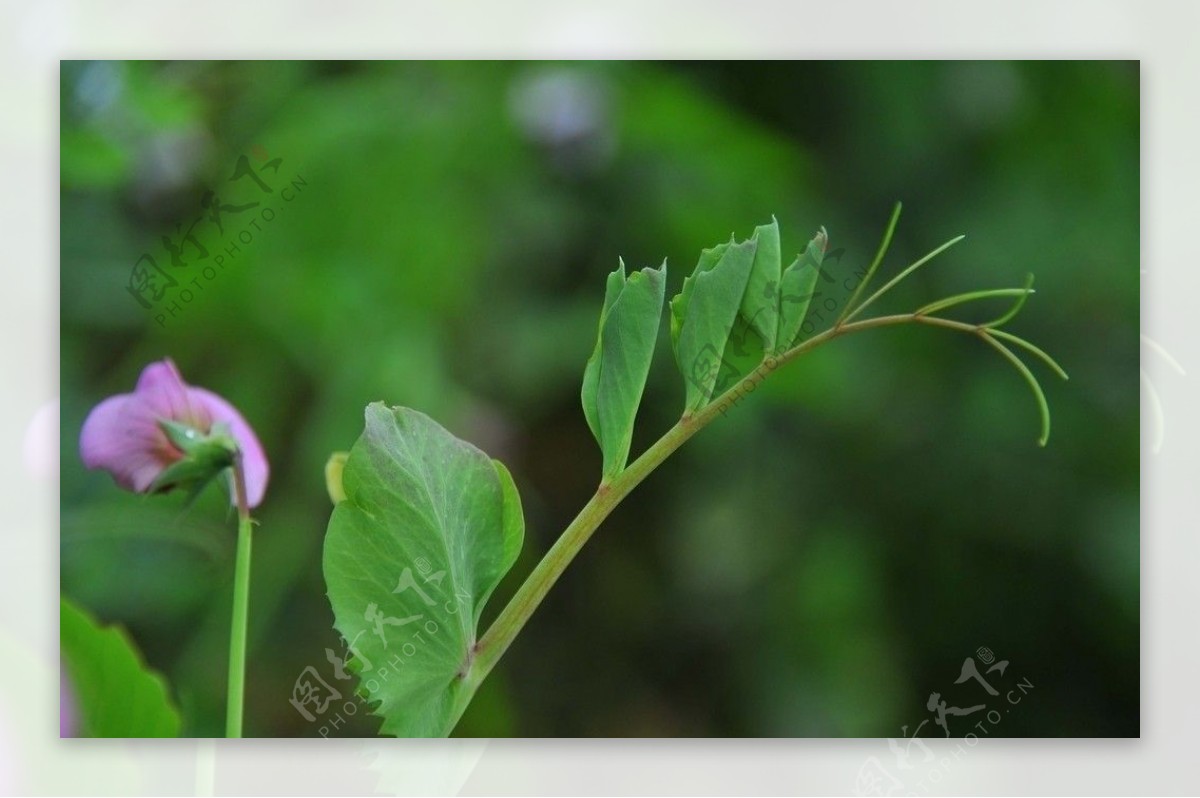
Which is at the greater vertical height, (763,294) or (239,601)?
(763,294)

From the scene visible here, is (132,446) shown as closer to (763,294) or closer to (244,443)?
(244,443)

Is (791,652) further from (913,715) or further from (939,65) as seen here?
(939,65)

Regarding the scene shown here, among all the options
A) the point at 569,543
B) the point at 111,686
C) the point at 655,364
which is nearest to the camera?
the point at 569,543

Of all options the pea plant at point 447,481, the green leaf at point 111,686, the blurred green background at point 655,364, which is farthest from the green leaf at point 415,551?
the blurred green background at point 655,364

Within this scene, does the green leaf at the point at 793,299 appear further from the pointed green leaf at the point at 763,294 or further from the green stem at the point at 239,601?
the green stem at the point at 239,601

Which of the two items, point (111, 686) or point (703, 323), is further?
point (111, 686)

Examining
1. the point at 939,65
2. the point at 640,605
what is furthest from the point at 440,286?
the point at 939,65

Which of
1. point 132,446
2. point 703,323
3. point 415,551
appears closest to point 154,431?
point 132,446
